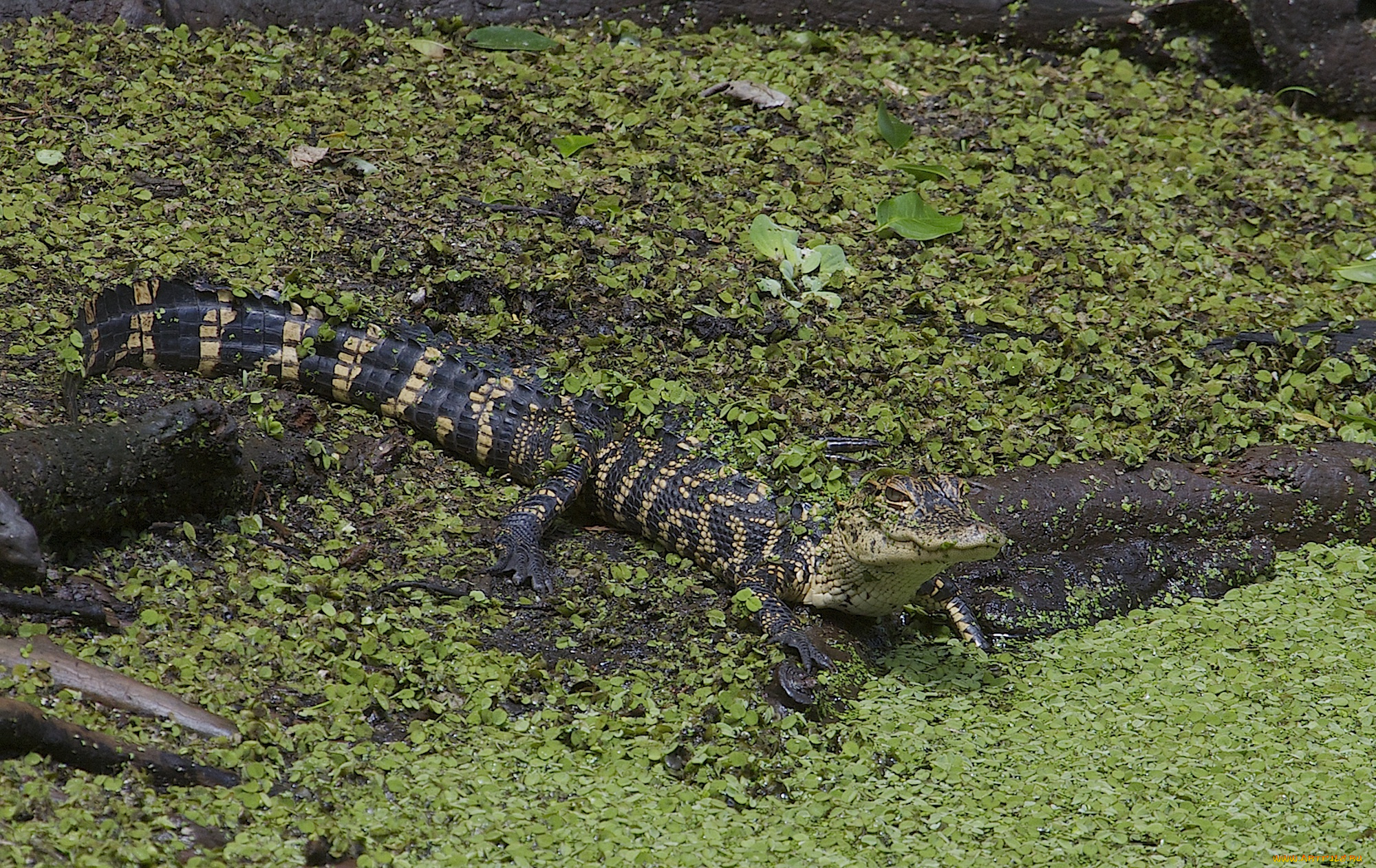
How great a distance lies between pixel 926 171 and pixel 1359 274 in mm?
2493

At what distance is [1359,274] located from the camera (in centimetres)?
702

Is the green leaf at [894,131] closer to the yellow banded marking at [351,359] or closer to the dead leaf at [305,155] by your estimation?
the dead leaf at [305,155]

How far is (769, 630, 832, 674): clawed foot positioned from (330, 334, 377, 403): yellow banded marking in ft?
7.85

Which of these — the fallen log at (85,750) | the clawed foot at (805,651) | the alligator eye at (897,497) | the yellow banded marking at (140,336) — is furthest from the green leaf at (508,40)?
the fallen log at (85,750)

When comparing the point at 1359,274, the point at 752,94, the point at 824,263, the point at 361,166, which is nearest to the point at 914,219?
the point at 824,263

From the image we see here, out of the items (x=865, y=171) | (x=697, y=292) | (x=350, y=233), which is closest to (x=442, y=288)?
(x=350, y=233)

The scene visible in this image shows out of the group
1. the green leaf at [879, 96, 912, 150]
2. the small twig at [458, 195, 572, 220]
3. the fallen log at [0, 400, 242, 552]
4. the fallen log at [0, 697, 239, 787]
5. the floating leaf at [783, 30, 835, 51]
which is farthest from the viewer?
the floating leaf at [783, 30, 835, 51]

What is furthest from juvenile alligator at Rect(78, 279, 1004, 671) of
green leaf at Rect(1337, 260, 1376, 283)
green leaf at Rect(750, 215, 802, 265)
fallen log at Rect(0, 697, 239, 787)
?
green leaf at Rect(1337, 260, 1376, 283)

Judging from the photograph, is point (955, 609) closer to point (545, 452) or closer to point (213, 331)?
point (545, 452)

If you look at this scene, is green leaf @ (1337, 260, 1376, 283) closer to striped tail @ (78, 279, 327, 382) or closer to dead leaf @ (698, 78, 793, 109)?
dead leaf @ (698, 78, 793, 109)

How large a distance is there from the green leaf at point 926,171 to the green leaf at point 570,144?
6.16 ft

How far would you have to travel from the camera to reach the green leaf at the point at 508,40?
318 inches

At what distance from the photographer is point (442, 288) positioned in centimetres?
620

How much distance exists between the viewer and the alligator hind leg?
5.09 metres
